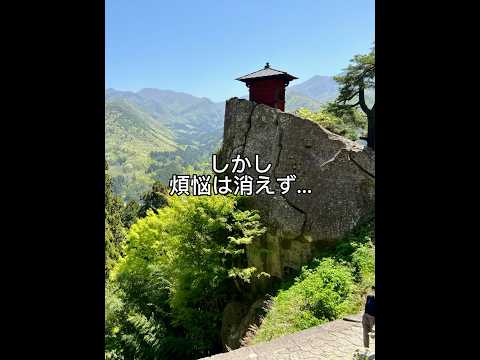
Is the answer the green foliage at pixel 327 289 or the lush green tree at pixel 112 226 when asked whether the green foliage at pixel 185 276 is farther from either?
the lush green tree at pixel 112 226

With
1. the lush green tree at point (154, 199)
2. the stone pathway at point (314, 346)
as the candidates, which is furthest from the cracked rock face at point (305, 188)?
the lush green tree at point (154, 199)

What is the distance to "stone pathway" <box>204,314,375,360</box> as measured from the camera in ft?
23.0

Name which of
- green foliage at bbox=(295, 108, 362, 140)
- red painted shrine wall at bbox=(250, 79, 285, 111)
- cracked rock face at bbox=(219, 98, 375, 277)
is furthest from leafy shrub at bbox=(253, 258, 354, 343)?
red painted shrine wall at bbox=(250, 79, 285, 111)

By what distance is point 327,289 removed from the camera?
1062 cm

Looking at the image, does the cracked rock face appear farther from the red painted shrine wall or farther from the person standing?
the person standing

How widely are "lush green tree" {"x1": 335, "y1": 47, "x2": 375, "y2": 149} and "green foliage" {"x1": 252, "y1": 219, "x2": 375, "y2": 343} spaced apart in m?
5.96

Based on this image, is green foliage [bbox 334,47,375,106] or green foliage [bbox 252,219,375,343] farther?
green foliage [bbox 334,47,375,106]

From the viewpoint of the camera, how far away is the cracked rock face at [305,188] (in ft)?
43.8

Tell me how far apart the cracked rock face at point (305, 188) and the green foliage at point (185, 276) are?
2.97ft
